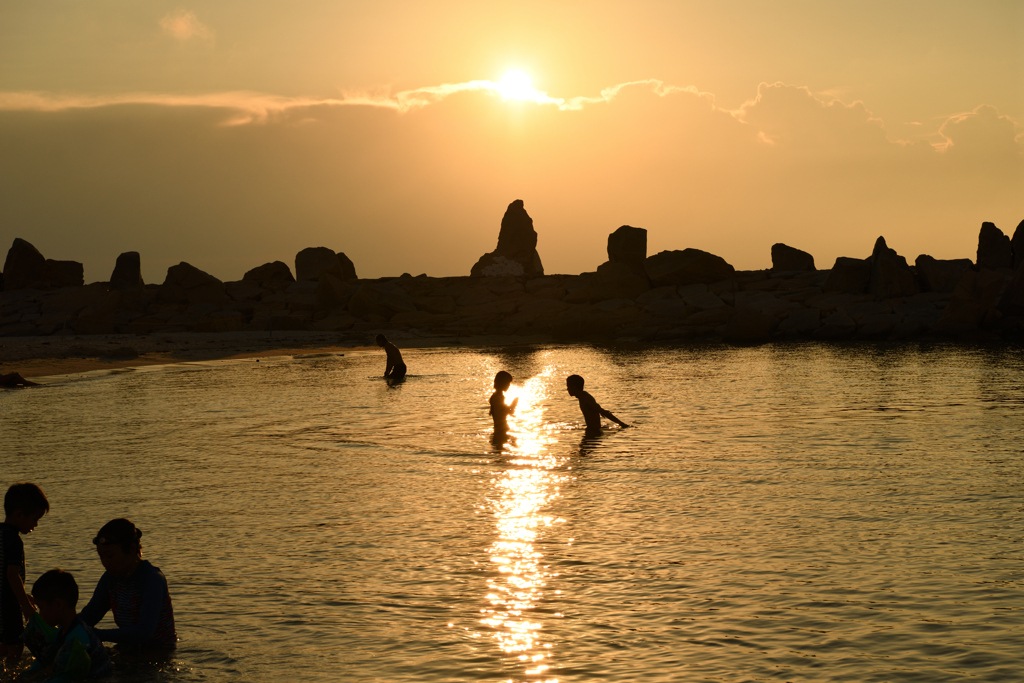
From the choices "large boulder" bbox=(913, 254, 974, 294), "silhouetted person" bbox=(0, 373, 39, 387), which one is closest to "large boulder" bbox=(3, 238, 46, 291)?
"silhouetted person" bbox=(0, 373, 39, 387)

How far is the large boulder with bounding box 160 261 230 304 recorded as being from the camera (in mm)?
69500

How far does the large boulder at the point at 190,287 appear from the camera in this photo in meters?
69.5

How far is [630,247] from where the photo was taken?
7125 cm

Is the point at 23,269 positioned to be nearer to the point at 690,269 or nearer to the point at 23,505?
the point at 690,269

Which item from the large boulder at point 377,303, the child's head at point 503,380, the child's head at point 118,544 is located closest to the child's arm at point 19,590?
the child's head at point 118,544

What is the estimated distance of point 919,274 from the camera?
60281mm

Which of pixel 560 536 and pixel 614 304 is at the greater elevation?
pixel 614 304

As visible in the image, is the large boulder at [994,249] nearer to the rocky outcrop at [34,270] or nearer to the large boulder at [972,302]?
the large boulder at [972,302]

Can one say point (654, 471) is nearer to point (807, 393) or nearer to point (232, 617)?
point (232, 617)

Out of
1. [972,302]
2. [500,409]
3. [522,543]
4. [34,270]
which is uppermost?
[34,270]

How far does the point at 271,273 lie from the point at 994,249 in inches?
2451

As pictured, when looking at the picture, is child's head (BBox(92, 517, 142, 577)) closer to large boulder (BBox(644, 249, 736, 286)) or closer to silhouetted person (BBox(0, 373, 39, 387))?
silhouetted person (BBox(0, 373, 39, 387))

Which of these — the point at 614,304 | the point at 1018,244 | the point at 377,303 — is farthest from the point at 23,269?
the point at 1018,244

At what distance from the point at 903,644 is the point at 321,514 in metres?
6.74
